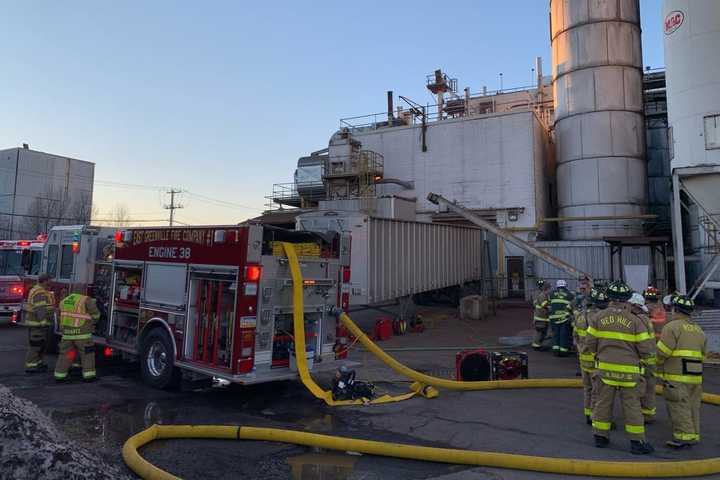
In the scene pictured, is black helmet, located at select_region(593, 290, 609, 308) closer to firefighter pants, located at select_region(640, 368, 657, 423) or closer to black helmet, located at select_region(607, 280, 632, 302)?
black helmet, located at select_region(607, 280, 632, 302)

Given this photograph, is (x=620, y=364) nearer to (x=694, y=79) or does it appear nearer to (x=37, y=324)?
(x=37, y=324)

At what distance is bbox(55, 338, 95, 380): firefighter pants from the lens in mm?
8250

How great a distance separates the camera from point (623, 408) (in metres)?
5.35

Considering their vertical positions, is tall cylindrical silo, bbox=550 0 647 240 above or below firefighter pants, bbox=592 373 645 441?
above

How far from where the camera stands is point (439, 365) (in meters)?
10.6

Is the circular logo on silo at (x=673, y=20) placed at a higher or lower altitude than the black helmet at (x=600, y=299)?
higher

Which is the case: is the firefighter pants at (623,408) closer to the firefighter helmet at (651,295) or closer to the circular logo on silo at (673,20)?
the firefighter helmet at (651,295)

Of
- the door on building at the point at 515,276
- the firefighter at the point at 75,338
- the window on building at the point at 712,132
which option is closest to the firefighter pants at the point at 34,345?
the firefighter at the point at 75,338

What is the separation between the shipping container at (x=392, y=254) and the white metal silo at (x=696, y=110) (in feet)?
25.2

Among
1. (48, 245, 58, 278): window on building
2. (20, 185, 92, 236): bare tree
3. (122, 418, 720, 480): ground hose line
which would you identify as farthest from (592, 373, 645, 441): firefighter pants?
(20, 185, 92, 236): bare tree

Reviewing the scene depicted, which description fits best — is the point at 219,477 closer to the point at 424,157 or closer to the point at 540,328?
the point at 540,328

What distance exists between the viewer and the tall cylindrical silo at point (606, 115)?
24.4 metres

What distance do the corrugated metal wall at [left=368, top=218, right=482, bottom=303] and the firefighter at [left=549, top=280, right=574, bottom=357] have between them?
476cm

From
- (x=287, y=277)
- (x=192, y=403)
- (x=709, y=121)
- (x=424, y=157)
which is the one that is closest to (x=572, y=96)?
(x=424, y=157)
